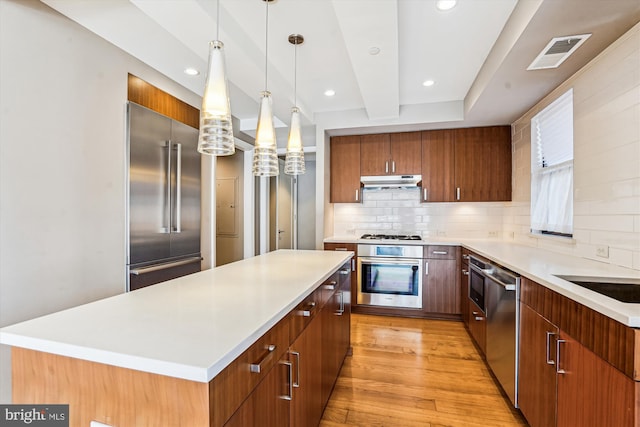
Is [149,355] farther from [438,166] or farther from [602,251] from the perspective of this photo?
[438,166]

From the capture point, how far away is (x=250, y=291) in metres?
1.42

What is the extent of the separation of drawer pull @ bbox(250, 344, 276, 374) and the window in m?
2.56

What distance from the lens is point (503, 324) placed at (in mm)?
2127

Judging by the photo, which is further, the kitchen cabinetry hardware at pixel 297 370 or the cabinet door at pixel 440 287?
the cabinet door at pixel 440 287

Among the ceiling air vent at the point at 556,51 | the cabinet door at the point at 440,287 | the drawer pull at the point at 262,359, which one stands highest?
the ceiling air vent at the point at 556,51

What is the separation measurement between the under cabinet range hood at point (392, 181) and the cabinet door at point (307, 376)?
276 cm

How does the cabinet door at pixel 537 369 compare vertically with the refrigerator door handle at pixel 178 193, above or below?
below

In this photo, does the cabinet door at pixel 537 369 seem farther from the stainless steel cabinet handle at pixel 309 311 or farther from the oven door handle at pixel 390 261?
the oven door handle at pixel 390 261

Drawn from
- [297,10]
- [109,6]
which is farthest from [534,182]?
[109,6]

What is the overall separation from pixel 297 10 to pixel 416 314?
3405 mm

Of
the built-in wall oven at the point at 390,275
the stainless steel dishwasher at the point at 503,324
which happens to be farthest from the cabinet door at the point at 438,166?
the stainless steel dishwasher at the point at 503,324

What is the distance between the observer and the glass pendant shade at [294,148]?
2.29 m

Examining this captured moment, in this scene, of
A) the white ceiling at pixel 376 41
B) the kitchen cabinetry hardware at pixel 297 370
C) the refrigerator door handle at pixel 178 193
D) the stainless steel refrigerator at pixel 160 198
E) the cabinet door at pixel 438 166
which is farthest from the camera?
the cabinet door at pixel 438 166

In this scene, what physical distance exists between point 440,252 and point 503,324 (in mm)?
1567
